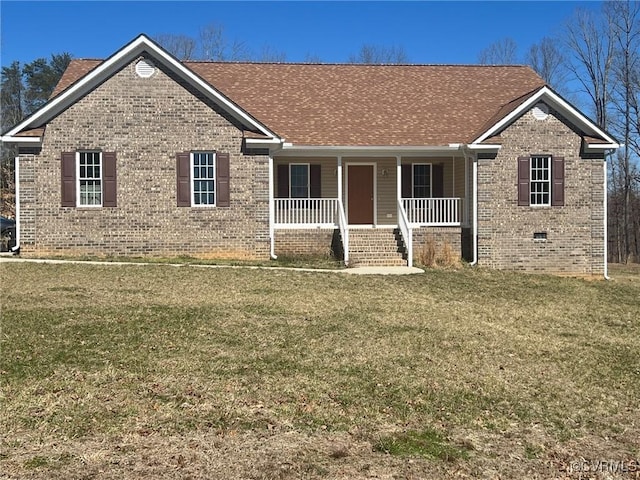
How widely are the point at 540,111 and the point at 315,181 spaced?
7.11 m

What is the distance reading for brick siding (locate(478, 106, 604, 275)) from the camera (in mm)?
19047

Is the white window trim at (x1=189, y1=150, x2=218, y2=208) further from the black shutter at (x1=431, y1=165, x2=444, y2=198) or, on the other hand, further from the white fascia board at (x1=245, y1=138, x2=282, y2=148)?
the black shutter at (x1=431, y1=165, x2=444, y2=198)

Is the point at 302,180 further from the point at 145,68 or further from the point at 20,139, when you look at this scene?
the point at 20,139

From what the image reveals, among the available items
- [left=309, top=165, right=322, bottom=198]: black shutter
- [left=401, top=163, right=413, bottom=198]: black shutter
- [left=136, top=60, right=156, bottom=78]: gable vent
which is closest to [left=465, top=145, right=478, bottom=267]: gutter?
[left=401, top=163, right=413, bottom=198]: black shutter

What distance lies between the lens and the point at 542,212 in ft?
63.1

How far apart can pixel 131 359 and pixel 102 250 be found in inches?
433

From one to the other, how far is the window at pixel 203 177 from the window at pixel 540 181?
30.2ft

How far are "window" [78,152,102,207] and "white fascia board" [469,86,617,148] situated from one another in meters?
10.6

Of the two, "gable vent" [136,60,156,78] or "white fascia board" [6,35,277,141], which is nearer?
"white fascia board" [6,35,277,141]

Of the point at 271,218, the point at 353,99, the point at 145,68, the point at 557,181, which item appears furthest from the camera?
the point at 353,99


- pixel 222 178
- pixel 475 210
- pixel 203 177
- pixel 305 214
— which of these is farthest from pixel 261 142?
pixel 475 210

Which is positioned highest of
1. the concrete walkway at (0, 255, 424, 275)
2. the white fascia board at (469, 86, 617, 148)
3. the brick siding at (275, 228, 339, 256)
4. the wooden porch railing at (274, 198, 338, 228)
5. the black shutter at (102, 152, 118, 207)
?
the white fascia board at (469, 86, 617, 148)

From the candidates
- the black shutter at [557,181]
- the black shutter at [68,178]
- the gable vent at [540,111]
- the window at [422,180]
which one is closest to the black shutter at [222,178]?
the black shutter at [68,178]

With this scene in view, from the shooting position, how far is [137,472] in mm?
4637
